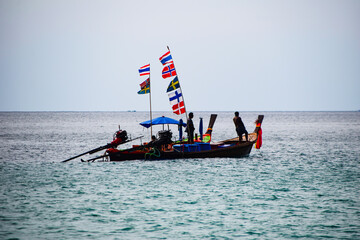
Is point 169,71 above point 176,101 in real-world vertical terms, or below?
above

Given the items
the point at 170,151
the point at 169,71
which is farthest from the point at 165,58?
the point at 170,151

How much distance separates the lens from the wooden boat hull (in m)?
30.2

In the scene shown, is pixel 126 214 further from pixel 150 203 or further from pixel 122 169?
pixel 122 169

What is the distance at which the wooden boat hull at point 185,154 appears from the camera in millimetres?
30250

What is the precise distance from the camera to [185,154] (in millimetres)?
30422

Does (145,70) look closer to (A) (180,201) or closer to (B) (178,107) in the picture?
(B) (178,107)

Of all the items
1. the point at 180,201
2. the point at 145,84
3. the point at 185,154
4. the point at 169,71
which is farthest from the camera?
the point at 145,84

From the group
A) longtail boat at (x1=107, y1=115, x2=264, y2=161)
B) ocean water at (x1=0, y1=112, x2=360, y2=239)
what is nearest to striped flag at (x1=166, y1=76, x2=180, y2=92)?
longtail boat at (x1=107, y1=115, x2=264, y2=161)

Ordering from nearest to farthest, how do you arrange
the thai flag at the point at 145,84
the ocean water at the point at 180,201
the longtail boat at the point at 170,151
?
1. the ocean water at the point at 180,201
2. the longtail boat at the point at 170,151
3. the thai flag at the point at 145,84

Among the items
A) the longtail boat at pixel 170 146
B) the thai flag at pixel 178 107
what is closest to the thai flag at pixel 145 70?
the longtail boat at pixel 170 146

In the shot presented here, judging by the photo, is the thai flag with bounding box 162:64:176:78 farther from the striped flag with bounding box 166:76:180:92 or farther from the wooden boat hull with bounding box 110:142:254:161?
the wooden boat hull with bounding box 110:142:254:161

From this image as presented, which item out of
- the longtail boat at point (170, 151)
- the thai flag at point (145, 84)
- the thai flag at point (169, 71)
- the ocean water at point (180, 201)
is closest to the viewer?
the ocean water at point (180, 201)

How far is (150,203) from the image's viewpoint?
1822 cm

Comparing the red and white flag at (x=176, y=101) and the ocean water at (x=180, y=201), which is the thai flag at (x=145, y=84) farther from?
the ocean water at (x=180, y=201)
